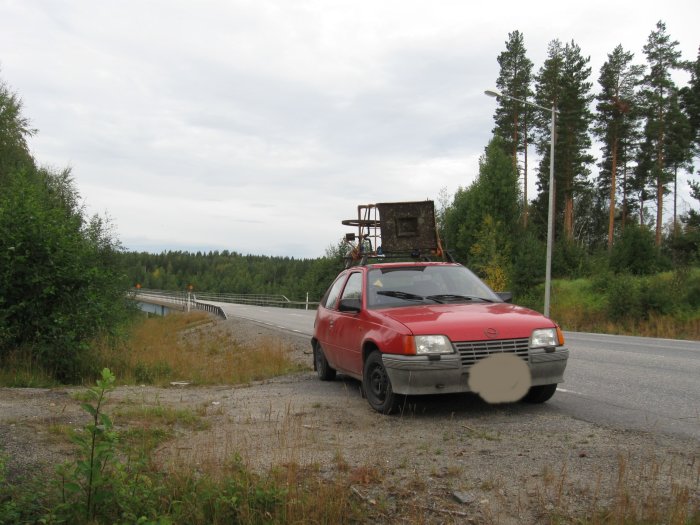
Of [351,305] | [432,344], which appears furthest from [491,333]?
[351,305]

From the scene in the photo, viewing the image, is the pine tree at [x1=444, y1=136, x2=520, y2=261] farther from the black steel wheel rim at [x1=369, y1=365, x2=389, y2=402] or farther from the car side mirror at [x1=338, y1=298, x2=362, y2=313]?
the black steel wheel rim at [x1=369, y1=365, x2=389, y2=402]

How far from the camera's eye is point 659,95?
137ft

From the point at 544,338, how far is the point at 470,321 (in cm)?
80

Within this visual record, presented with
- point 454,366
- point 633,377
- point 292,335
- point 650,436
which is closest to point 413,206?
point 633,377

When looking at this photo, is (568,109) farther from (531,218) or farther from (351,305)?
(351,305)

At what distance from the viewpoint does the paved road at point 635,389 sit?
620cm

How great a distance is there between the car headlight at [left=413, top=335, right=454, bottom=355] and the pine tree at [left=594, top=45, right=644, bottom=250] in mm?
39401

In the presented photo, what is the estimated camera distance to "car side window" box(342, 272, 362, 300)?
777cm

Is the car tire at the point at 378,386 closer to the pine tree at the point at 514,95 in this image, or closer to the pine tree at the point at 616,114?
the pine tree at the point at 616,114

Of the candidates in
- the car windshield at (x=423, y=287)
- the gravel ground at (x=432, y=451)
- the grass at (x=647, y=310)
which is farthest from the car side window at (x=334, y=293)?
the grass at (x=647, y=310)

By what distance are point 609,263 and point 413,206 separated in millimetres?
22877

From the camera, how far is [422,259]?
9.50 m

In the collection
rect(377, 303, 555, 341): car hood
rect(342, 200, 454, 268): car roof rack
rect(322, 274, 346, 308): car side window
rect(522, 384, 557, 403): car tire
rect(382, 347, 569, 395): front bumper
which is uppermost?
rect(342, 200, 454, 268): car roof rack

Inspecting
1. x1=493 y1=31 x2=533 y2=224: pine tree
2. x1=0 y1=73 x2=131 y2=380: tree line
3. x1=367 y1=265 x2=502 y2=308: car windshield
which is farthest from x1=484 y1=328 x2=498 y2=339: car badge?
x1=493 y1=31 x2=533 y2=224: pine tree
